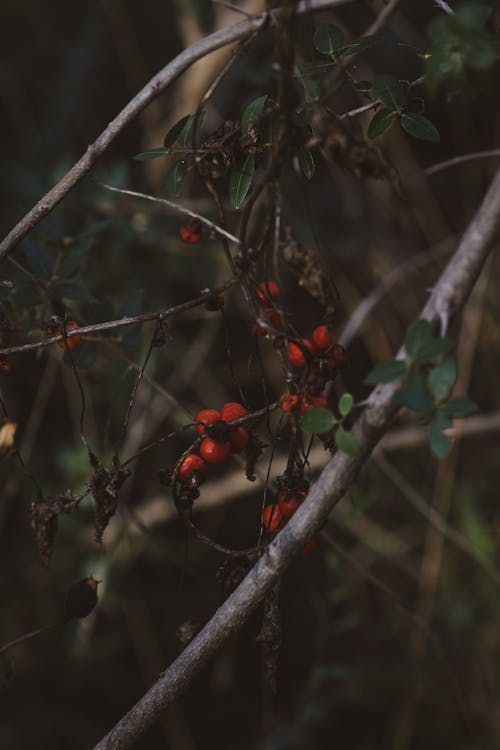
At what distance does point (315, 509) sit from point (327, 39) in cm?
52

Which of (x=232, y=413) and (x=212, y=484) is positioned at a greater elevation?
(x=232, y=413)

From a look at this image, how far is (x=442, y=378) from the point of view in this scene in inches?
24.9

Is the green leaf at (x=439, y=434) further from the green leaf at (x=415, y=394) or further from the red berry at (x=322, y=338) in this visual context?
the red berry at (x=322, y=338)

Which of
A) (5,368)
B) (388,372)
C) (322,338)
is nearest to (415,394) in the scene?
(388,372)

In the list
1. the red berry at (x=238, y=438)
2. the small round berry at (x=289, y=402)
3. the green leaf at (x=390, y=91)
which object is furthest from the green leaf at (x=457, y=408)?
the green leaf at (x=390, y=91)

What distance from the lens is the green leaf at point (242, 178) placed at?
2.75 ft

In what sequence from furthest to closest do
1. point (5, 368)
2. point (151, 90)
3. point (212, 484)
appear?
point (212, 484) → point (5, 368) → point (151, 90)

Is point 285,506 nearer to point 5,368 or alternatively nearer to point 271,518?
point 271,518

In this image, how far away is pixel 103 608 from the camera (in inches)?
78.8

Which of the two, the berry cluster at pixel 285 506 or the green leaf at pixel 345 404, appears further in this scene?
the berry cluster at pixel 285 506

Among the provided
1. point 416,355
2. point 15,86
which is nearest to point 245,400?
point 416,355

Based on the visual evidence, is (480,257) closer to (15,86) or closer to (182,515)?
(182,515)

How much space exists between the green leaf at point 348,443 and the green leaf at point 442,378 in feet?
0.25

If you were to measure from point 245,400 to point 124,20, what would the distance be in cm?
210
